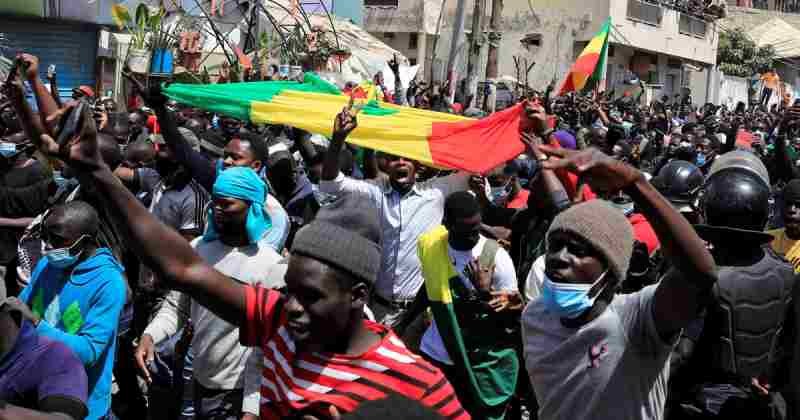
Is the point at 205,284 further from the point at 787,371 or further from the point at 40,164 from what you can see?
the point at 40,164

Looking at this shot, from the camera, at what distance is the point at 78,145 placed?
7.26 ft

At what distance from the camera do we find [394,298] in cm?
547

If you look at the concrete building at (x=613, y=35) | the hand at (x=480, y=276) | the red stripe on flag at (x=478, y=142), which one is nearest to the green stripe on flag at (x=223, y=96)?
the red stripe on flag at (x=478, y=142)

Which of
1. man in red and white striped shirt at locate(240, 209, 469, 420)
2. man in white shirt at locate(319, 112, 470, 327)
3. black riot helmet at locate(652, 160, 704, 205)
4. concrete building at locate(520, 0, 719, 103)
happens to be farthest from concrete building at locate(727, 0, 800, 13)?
man in red and white striped shirt at locate(240, 209, 469, 420)

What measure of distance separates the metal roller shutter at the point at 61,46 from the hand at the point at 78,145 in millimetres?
16455

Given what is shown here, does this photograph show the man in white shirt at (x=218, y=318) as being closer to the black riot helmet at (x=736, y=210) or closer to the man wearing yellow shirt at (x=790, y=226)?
the black riot helmet at (x=736, y=210)

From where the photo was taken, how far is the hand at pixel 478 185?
6.29 meters

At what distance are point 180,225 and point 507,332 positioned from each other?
221 cm

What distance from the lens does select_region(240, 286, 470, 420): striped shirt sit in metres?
2.42

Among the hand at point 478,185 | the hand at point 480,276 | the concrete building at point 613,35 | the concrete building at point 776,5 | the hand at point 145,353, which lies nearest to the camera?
the hand at point 145,353

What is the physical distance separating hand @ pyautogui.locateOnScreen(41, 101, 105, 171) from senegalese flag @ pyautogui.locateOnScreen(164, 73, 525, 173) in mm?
3311

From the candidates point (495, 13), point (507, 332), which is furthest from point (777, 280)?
point (495, 13)

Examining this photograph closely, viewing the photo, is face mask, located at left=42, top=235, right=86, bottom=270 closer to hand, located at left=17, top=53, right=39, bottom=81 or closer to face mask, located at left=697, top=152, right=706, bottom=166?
hand, located at left=17, top=53, right=39, bottom=81

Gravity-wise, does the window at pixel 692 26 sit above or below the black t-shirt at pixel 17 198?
above
